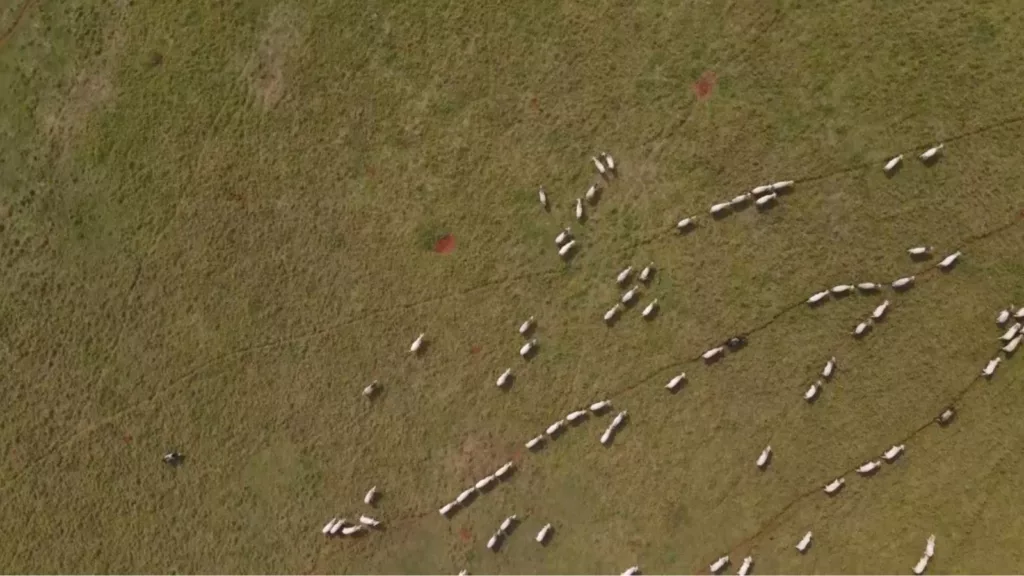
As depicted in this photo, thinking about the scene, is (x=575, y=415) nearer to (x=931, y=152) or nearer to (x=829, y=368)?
(x=829, y=368)

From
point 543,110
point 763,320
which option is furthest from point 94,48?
point 763,320

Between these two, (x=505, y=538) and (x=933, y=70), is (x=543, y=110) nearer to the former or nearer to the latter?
(x=933, y=70)

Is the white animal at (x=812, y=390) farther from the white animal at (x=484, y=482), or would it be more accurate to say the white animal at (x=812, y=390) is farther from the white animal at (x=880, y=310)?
the white animal at (x=484, y=482)

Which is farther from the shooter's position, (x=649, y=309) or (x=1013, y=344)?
(x=649, y=309)

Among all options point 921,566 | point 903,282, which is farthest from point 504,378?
point 921,566

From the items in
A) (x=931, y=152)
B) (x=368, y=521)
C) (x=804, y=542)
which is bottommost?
(x=804, y=542)

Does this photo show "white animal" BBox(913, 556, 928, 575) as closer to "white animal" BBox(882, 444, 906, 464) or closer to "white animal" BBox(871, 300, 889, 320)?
"white animal" BBox(882, 444, 906, 464)

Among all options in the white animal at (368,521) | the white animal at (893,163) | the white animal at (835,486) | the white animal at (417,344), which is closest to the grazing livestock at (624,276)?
the white animal at (417,344)
